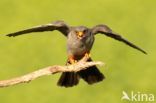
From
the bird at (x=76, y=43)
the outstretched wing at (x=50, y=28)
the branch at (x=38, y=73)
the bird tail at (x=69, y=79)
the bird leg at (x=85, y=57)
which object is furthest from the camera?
the bird tail at (x=69, y=79)

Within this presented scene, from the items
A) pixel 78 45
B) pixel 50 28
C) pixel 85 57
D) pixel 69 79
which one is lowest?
pixel 69 79

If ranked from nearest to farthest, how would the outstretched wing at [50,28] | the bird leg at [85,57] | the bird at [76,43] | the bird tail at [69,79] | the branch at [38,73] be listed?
the branch at [38,73] → the bird leg at [85,57] → the bird at [76,43] → the outstretched wing at [50,28] → the bird tail at [69,79]

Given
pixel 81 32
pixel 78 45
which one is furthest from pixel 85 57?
pixel 81 32

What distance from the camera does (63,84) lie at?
20.6ft

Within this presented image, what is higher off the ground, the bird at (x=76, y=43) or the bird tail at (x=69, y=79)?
the bird at (x=76, y=43)

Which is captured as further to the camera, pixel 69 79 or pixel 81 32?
pixel 69 79

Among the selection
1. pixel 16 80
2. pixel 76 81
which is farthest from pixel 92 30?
pixel 16 80

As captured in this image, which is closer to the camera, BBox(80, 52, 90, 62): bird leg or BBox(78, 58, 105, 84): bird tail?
BBox(80, 52, 90, 62): bird leg

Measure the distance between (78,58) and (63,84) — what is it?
0.45m

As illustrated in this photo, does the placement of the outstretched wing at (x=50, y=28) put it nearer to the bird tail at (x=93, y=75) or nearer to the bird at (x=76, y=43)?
the bird at (x=76, y=43)

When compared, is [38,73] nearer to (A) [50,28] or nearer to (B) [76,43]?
(B) [76,43]

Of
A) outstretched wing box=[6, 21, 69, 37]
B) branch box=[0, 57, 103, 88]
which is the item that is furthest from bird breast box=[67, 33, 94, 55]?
branch box=[0, 57, 103, 88]

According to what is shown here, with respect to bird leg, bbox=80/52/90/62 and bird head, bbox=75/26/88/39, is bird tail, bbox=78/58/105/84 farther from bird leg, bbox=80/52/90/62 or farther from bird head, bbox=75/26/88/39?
bird head, bbox=75/26/88/39

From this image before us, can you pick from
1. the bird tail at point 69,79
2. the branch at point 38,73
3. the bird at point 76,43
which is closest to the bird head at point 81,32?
the bird at point 76,43
